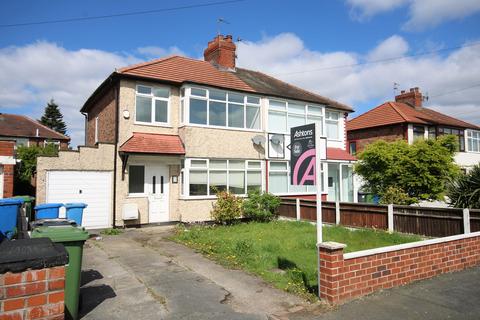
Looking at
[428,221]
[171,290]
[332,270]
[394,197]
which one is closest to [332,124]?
[394,197]

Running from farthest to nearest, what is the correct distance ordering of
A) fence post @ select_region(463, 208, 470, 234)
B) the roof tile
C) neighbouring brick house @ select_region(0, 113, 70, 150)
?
neighbouring brick house @ select_region(0, 113, 70, 150) < the roof tile < fence post @ select_region(463, 208, 470, 234)

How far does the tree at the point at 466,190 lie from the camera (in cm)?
994

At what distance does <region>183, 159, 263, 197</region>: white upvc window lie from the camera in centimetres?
1294

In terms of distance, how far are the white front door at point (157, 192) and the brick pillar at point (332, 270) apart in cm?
899

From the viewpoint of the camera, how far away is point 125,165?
1220 centimetres

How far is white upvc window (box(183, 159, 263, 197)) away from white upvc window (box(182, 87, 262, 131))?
4.96 ft

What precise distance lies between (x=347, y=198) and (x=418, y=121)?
1057 cm

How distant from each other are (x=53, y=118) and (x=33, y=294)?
60.9m

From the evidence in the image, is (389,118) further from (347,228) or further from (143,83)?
(143,83)

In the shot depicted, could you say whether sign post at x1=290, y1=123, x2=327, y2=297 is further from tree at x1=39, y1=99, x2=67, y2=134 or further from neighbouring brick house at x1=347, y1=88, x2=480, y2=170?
tree at x1=39, y1=99, x2=67, y2=134

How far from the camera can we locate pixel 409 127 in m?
24.5

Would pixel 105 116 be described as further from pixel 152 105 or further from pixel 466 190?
pixel 466 190

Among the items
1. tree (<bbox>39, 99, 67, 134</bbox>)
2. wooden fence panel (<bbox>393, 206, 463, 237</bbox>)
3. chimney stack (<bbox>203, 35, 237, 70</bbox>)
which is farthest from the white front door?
tree (<bbox>39, 99, 67, 134</bbox>)

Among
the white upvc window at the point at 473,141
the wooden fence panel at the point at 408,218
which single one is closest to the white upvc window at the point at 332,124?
the wooden fence panel at the point at 408,218
